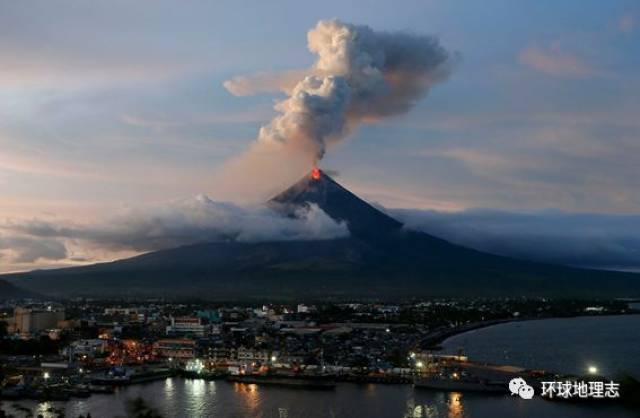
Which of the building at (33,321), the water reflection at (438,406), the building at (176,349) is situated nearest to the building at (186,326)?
the building at (176,349)

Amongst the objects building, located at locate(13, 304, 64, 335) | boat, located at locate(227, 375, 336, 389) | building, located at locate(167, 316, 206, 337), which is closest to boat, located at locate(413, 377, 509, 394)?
boat, located at locate(227, 375, 336, 389)

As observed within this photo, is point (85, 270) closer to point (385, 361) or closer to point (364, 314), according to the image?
point (364, 314)

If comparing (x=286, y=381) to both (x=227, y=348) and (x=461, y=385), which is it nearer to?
(x=461, y=385)

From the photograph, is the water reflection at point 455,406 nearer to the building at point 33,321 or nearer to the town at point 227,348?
the town at point 227,348

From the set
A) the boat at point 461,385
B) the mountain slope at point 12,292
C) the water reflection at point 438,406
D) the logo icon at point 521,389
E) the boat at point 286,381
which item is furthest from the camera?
the mountain slope at point 12,292

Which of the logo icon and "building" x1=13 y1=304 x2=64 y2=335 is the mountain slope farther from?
the logo icon

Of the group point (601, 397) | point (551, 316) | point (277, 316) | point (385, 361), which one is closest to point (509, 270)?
point (551, 316)
